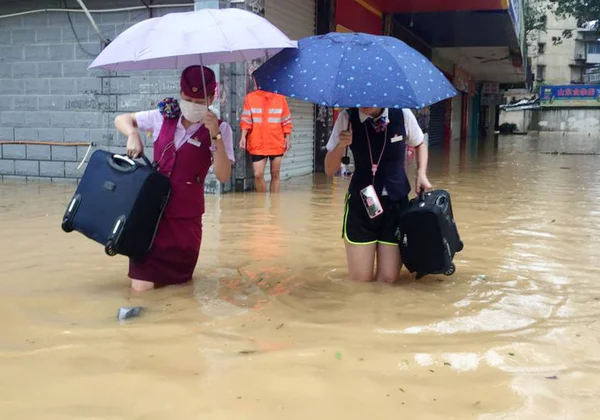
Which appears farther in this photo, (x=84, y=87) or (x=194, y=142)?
(x=84, y=87)

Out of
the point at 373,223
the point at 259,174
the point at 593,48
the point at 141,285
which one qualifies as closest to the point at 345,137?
the point at 373,223

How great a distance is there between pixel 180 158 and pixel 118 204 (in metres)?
0.50

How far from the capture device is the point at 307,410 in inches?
97.9

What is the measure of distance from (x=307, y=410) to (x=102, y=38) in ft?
25.9

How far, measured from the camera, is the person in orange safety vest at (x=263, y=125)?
27.2ft

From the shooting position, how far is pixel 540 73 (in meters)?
63.7

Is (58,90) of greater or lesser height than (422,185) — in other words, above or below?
above

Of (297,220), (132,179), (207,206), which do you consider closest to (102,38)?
(207,206)

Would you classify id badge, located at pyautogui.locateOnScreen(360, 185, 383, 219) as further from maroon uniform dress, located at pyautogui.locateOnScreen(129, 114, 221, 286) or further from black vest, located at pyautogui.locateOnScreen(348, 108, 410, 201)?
maroon uniform dress, located at pyautogui.locateOnScreen(129, 114, 221, 286)

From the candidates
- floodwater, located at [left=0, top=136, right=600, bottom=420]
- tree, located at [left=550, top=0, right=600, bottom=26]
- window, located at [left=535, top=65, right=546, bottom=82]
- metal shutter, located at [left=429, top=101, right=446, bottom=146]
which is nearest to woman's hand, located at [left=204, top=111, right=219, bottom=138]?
floodwater, located at [left=0, top=136, right=600, bottom=420]

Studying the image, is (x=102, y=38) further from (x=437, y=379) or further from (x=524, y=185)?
(x=437, y=379)

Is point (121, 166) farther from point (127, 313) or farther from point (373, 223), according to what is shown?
point (373, 223)

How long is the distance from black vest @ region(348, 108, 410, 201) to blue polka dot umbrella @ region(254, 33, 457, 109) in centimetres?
45

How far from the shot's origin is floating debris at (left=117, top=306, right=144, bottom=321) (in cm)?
350
